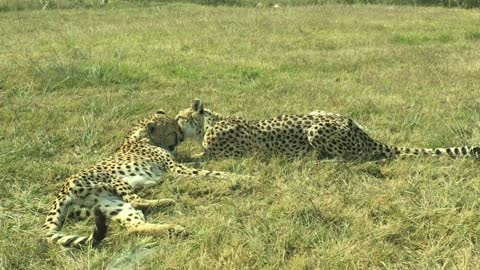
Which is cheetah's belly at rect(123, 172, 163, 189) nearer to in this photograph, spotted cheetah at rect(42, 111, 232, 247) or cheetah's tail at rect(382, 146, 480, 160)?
spotted cheetah at rect(42, 111, 232, 247)

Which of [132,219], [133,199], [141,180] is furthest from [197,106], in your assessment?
[132,219]

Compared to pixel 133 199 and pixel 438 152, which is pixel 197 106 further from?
pixel 438 152

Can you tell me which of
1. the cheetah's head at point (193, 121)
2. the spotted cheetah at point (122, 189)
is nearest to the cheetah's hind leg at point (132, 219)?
the spotted cheetah at point (122, 189)

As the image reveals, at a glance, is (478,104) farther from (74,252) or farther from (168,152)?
(74,252)

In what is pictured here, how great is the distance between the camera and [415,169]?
4.80 meters

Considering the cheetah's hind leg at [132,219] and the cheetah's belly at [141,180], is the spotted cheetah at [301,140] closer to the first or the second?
the cheetah's belly at [141,180]

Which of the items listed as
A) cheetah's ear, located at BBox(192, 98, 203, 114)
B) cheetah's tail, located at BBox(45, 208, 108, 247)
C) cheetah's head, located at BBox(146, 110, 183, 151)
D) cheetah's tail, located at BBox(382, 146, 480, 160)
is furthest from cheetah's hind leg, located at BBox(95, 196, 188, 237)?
cheetah's tail, located at BBox(382, 146, 480, 160)

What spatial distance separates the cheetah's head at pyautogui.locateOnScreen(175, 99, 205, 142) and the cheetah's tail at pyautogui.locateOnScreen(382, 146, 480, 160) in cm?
181

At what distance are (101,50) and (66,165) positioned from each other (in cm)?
628

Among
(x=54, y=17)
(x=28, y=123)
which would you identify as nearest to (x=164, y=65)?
(x=28, y=123)

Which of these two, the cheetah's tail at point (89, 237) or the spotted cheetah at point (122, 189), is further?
the spotted cheetah at point (122, 189)

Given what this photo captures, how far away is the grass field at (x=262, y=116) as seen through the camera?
3451 mm

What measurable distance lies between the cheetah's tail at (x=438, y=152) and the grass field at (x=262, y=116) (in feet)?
0.30

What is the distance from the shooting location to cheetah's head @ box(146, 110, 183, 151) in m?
5.56
